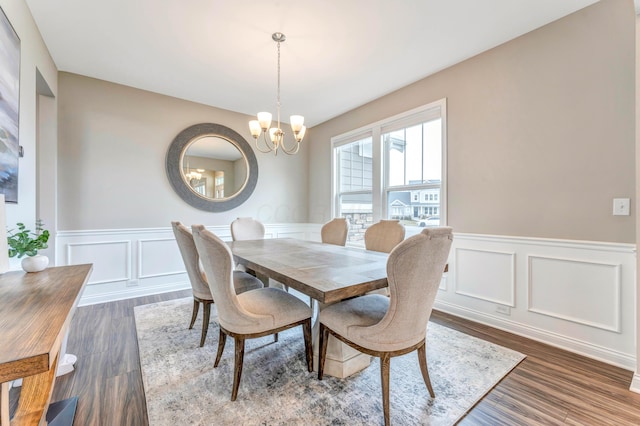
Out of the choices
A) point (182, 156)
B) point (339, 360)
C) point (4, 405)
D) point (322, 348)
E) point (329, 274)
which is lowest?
point (339, 360)

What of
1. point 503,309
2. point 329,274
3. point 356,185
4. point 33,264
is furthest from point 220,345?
point 356,185

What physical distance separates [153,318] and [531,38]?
4.23 m

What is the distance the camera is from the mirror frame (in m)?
3.63

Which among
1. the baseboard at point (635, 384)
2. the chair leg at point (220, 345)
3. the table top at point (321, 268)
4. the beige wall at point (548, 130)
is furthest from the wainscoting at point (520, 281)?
the chair leg at point (220, 345)

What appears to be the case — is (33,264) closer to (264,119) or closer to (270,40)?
(264,119)

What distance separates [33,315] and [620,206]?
3187mm

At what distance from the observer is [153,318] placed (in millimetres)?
2686

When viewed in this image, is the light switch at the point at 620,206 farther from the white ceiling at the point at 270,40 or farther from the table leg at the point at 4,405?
the table leg at the point at 4,405

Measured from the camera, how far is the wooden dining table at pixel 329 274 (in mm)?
1372

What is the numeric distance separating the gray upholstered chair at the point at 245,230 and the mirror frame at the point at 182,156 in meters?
0.79

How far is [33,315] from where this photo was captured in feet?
2.97

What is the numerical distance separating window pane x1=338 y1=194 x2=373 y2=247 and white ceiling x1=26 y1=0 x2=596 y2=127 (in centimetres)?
152

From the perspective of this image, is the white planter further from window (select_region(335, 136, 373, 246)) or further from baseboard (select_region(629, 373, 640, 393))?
baseboard (select_region(629, 373, 640, 393))

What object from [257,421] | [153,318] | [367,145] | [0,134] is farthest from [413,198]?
[0,134]
